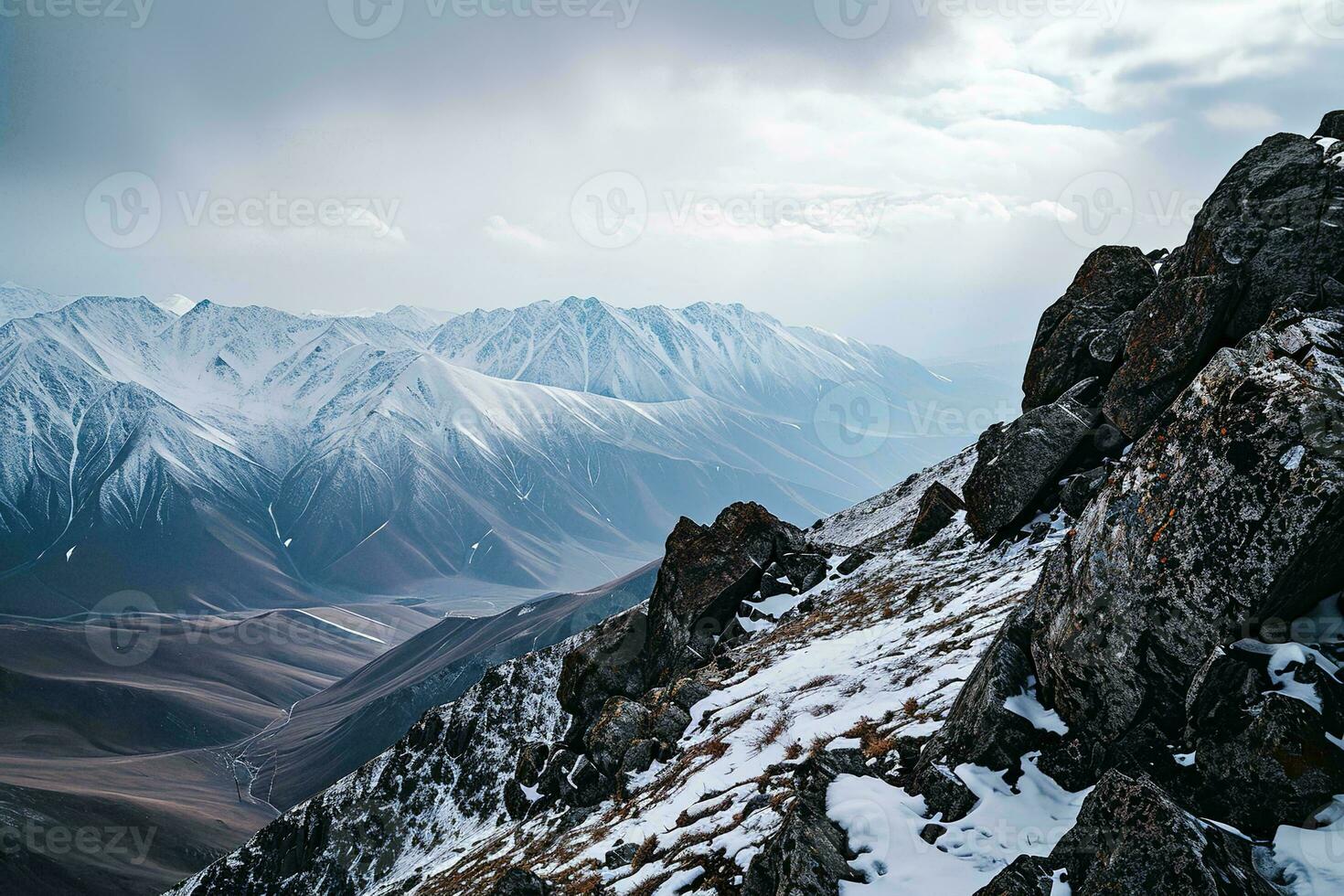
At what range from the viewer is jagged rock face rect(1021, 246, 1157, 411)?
30.0m

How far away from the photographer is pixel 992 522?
1200 inches

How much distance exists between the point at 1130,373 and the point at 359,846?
237ft

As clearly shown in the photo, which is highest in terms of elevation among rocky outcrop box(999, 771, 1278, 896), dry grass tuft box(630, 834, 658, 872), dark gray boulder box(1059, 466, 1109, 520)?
dark gray boulder box(1059, 466, 1109, 520)

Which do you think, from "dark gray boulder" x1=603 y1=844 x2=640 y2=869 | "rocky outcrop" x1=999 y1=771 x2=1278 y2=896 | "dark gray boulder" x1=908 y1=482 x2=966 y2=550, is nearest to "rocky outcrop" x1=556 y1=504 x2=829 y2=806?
"dark gray boulder" x1=908 y1=482 x2=966 y2=550

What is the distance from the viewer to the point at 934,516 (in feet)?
128

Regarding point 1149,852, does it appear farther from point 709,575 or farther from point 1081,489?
point 709,575

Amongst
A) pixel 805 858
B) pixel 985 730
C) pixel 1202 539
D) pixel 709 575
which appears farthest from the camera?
pixel 709 575

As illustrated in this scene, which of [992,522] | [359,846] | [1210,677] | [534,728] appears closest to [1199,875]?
[1210,677]

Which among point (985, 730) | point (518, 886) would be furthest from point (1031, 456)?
point (518, 886)

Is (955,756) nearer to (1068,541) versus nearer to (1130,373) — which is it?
(1068,541)

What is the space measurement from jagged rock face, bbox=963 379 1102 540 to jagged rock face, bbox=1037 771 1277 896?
2102cm

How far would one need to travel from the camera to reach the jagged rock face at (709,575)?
38375 millimetres

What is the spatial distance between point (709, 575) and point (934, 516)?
1278cm

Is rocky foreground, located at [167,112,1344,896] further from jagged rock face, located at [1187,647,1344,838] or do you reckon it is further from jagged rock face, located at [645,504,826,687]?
jagged rock face, located at [645,504,826,687]
